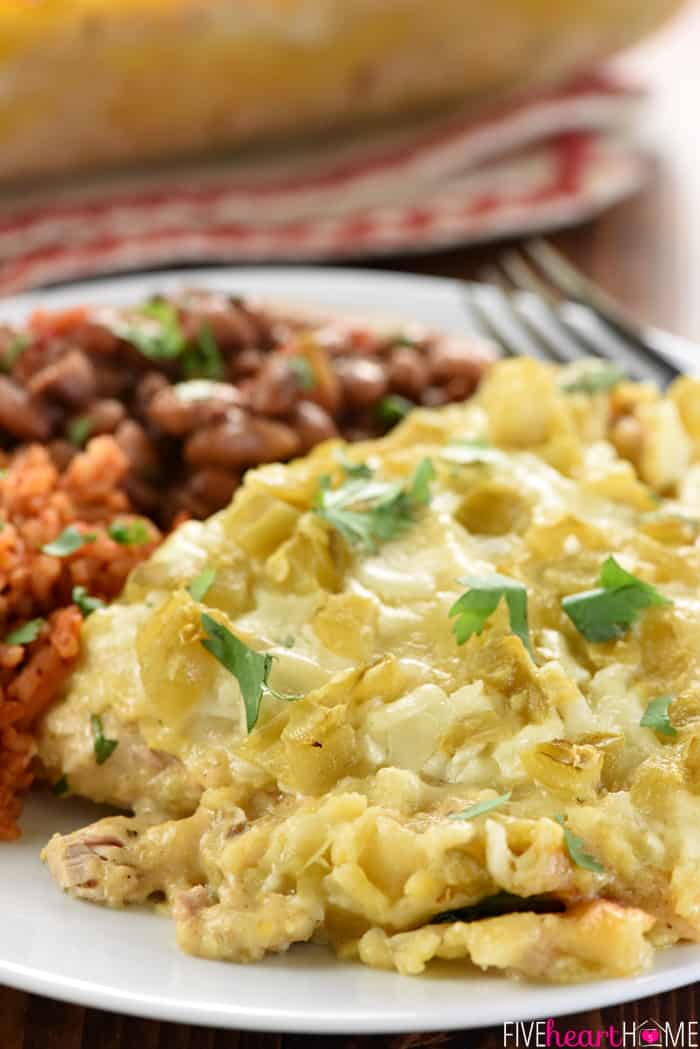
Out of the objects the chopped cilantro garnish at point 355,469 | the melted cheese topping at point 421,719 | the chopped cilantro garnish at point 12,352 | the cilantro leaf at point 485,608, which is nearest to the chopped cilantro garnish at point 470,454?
the melted cheese topping at point 421,719

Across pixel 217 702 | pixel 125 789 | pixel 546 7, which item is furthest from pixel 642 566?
pixel 546 7

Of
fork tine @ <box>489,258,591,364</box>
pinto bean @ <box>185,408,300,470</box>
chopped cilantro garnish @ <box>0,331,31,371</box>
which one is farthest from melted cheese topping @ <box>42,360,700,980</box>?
fork tine @ <box>489,258,591,364</box>

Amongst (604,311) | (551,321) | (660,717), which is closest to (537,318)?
(551,321)

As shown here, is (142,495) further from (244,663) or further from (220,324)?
(244,663)

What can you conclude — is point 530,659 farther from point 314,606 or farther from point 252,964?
point 252,964

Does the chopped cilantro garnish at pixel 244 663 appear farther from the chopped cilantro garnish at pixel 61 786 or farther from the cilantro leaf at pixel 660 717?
Result: the cilantro leaf at pixel 660 717

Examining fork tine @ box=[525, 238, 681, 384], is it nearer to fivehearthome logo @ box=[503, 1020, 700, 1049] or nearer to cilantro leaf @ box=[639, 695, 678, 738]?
Result: cilantro leaf @ box=[639, 695, 678, 738]
